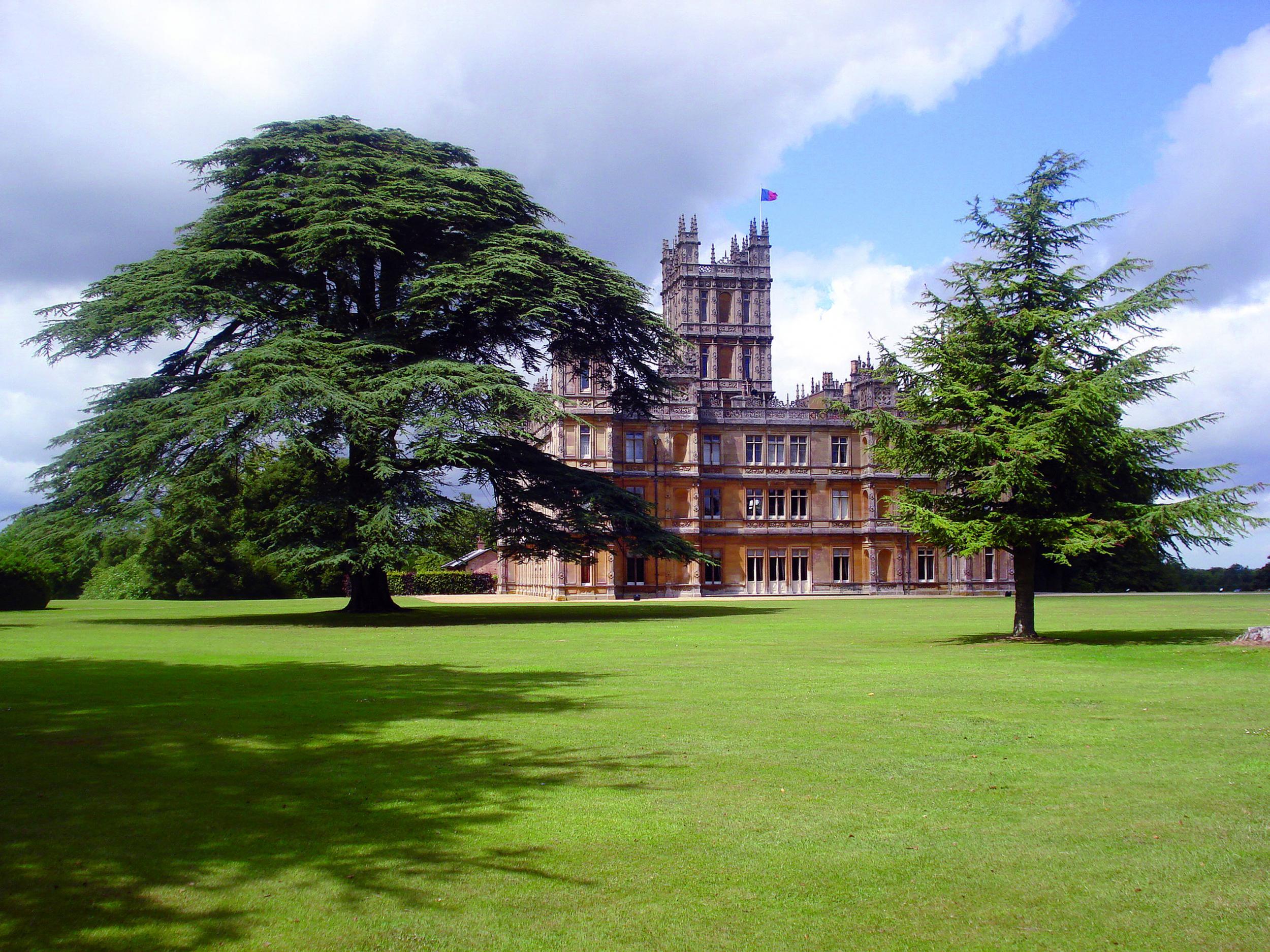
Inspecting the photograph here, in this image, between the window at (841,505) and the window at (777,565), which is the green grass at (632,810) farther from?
the window at (841,505)

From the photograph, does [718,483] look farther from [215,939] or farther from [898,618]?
[215,939]

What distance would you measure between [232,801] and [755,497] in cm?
5630

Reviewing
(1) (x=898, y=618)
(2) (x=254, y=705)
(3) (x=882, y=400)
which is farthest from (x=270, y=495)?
(2) (x=254, y=705)

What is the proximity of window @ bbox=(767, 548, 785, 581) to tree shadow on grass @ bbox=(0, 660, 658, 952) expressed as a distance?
5087 cm

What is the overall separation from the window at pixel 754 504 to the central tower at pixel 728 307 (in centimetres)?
1481

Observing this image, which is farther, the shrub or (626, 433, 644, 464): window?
(626, 433, 644, 464): window

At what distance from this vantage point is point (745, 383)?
Result: 74.1 metres

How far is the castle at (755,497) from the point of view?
58.1 m

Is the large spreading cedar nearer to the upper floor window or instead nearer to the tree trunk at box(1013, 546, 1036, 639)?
the tree trunk at box(1013, 546, 1036, 639)

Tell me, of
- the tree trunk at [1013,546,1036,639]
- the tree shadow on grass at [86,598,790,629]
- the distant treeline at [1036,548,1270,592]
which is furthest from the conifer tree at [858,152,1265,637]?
the distant treeline at [1036,548,1270,592]

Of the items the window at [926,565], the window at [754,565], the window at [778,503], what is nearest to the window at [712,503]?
the window at [754,565]

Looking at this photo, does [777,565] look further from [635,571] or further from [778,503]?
[635,571]

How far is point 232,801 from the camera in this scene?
6652 mm

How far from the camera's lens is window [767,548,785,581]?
61656 mm
